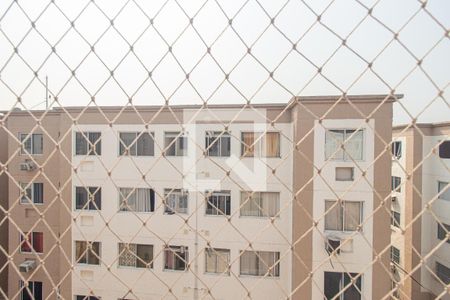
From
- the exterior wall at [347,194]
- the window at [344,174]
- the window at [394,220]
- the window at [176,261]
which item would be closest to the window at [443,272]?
the window at [394,220]

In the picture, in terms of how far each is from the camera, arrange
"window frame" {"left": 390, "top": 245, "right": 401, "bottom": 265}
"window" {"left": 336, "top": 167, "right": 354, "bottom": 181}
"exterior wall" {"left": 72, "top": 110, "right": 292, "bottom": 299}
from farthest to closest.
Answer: "window frame" {"left": 390, "top": 245, "right": 401, "bottom": 265} → "exterior wall" {"left": 72, "top": 110, "right": 292, "bottom": 299} → "window" {"left": 336, "top": 167, "right": 354, "bottom": 181}

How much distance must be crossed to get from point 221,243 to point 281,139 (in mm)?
1749

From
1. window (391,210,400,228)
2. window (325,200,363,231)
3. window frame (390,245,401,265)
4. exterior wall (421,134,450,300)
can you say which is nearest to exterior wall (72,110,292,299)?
window (325,200,363,231)

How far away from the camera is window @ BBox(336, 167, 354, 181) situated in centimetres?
378

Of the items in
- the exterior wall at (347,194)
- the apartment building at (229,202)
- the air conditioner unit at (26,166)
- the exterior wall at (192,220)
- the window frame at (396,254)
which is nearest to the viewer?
the exterior wall at (347,194)

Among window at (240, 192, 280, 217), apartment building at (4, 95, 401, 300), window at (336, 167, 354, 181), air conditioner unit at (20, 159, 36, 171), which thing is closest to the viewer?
apartment building at (4, 95, 401, 300)

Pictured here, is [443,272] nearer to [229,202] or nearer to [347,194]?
[347,194]

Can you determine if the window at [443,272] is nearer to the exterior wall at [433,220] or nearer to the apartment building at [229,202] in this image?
the exterior wall at [433,220]

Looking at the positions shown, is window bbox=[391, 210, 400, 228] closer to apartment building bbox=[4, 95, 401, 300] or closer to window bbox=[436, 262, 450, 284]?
apartment building bbox=[4, 95, 401, 300]

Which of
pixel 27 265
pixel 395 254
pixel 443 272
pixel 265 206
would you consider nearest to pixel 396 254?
pixel 395 254

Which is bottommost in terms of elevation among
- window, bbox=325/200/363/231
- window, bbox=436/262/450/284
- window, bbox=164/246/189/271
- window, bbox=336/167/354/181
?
window, bbox=436/262/450/284

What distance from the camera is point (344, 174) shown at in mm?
3789

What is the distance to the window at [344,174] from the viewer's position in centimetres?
378

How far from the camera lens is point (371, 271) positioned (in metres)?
3.60
